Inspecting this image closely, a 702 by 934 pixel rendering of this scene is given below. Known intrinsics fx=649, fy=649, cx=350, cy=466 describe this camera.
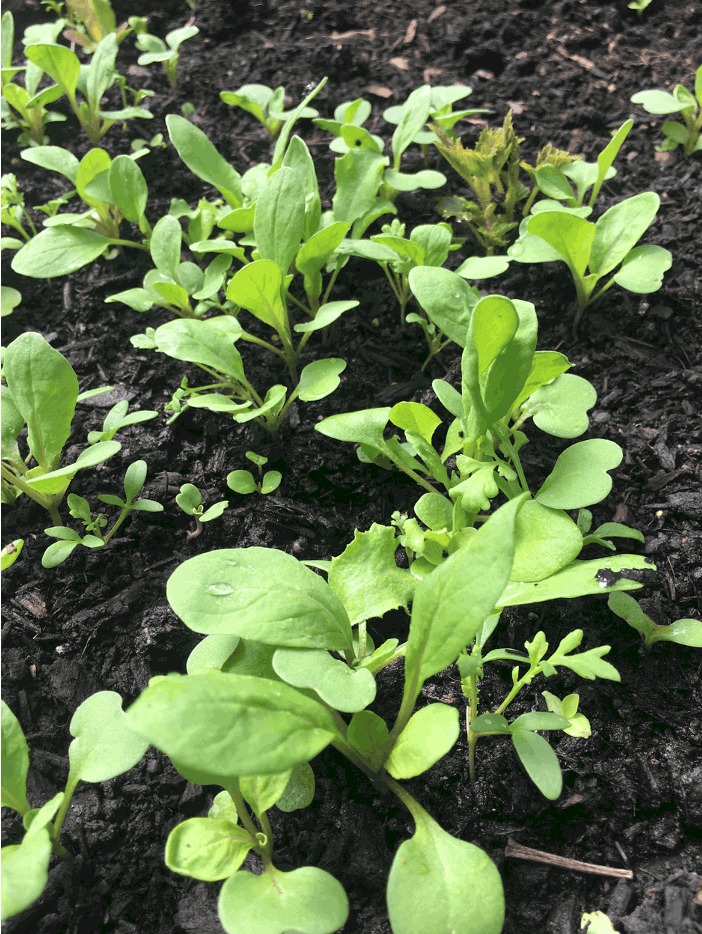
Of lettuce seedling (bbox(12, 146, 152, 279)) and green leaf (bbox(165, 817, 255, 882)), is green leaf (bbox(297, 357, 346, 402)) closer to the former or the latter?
lettuce seedling (bbox(12, 146, 152, 279))

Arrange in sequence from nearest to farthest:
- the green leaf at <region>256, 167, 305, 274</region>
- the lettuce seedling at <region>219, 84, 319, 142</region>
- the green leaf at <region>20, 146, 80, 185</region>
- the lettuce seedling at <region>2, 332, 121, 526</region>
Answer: the lettuce seedling at <region>2, 332, 121, 526</region>
the green leaf at <region>256, 167, 305, 274</region>
the green leaf at <region>20, 146, 80, 185</region>
the lettuce seedling at <region>219, 84, 319, 142</region>

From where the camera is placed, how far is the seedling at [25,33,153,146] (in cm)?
178

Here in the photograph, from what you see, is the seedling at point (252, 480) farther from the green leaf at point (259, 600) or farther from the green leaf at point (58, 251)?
the green leaf at point (58, 251)

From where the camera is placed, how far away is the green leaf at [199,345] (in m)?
1.25

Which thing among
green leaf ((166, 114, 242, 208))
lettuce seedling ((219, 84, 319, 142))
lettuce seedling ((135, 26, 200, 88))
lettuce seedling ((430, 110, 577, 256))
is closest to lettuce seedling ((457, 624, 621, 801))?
lettuce seedling ((430, 110, 577, 256))

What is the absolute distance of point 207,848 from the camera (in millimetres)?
851

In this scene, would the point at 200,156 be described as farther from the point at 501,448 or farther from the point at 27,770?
the point at 27,770

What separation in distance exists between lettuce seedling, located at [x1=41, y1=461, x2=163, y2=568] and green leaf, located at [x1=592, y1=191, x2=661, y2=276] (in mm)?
1081

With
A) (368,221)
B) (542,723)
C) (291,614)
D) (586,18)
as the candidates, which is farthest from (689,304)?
(586,18)

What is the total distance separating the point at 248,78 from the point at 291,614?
199 centimetres

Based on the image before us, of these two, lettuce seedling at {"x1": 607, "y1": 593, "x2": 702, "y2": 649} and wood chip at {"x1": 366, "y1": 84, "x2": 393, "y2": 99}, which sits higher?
wood chip at {"x1": 366, "y1": 84, "x2": 393, "y2": 99}

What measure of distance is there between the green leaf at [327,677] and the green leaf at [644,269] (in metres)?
1.03

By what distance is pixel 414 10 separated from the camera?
2.37 metres

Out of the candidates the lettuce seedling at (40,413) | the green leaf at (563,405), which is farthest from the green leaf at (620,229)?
the lettuce seedling at (40,413)
